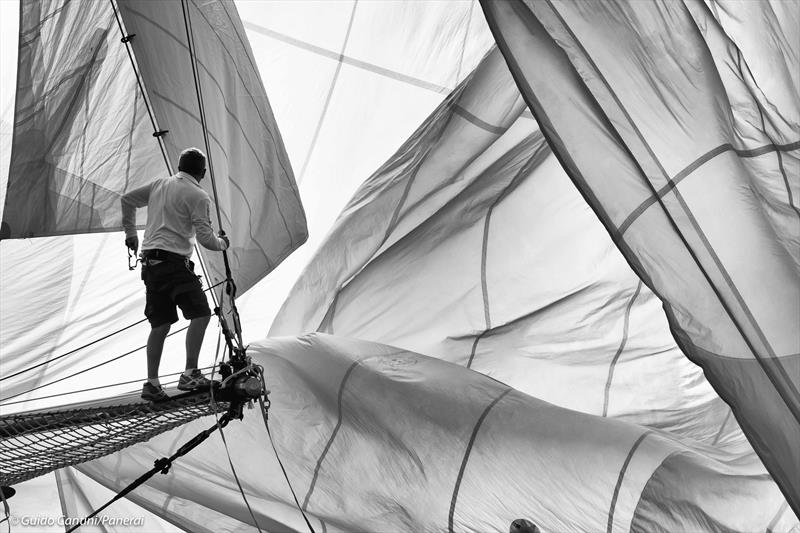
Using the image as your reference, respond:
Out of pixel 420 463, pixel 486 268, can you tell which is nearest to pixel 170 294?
pixel 420 463

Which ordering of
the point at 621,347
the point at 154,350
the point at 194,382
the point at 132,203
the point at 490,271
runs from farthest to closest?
1. the point at 490,271
2. the point at 621,347
3. the point at 132,203
4. the point at 194,382
5. the point at 154,350

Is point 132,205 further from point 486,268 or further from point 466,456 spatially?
point 486,268

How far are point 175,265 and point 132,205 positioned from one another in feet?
1.24

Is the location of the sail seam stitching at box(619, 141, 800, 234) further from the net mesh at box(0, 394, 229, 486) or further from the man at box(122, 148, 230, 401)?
the net mesh at box(0, 394, 229, 486)

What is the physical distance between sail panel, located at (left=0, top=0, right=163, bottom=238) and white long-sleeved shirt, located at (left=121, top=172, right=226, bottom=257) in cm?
143

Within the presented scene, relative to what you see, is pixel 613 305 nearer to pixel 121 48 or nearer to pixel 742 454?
pixel 742 454

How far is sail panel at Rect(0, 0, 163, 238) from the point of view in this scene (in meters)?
4.64

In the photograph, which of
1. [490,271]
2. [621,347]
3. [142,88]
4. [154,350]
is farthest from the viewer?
[490,271]

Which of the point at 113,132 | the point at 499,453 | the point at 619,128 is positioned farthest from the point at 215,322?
the point at 619,128

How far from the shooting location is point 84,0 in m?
4.63

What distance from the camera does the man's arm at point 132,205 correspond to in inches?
134

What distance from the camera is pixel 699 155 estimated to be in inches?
91.4

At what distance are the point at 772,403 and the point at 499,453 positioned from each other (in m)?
2.05

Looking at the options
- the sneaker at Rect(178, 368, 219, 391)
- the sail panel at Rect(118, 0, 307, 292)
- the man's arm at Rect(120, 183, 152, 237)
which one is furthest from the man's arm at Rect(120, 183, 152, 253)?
the sail panel at Rect(118, 0, 307, 292)
